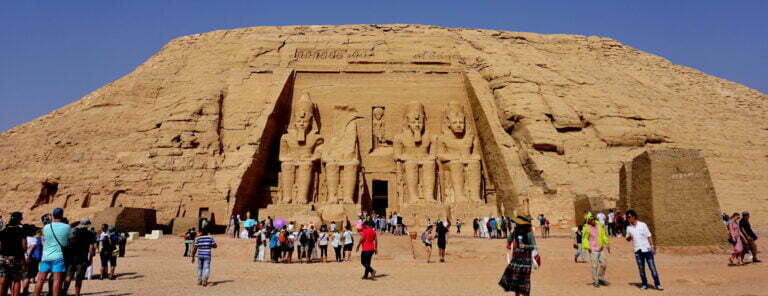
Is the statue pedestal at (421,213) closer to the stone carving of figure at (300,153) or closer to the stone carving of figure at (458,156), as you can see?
the stone carving of figure at (458,156)

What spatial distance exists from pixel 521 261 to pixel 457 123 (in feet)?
54.3

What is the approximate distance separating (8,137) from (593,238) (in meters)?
20.0

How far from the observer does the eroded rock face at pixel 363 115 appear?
1786cm

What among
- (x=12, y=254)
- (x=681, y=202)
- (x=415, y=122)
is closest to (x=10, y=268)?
Result: (x=12, y=254)

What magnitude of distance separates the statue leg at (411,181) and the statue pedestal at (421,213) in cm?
118

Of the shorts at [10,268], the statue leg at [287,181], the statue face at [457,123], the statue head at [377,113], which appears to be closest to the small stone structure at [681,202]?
the shorts at [10,268]

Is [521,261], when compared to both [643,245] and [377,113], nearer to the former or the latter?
[643,245]

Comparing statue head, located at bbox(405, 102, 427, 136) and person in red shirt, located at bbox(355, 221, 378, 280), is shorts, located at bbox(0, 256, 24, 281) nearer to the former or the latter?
person in red shirt, located at bbox(355, 221, 378, 280)

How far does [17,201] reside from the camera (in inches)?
690

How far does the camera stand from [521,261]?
580 cm

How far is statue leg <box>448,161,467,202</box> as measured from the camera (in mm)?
21234

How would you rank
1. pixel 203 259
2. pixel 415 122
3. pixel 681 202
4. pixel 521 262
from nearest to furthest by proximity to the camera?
pixel 521 262
pixel 203 259
pixel 681 202
pixel 415 122

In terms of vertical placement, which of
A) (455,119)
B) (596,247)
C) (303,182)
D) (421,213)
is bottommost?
(596,247)

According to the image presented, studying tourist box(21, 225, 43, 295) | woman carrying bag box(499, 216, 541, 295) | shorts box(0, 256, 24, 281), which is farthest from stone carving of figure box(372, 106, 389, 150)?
shorts box(0, 256, 24, 281)
